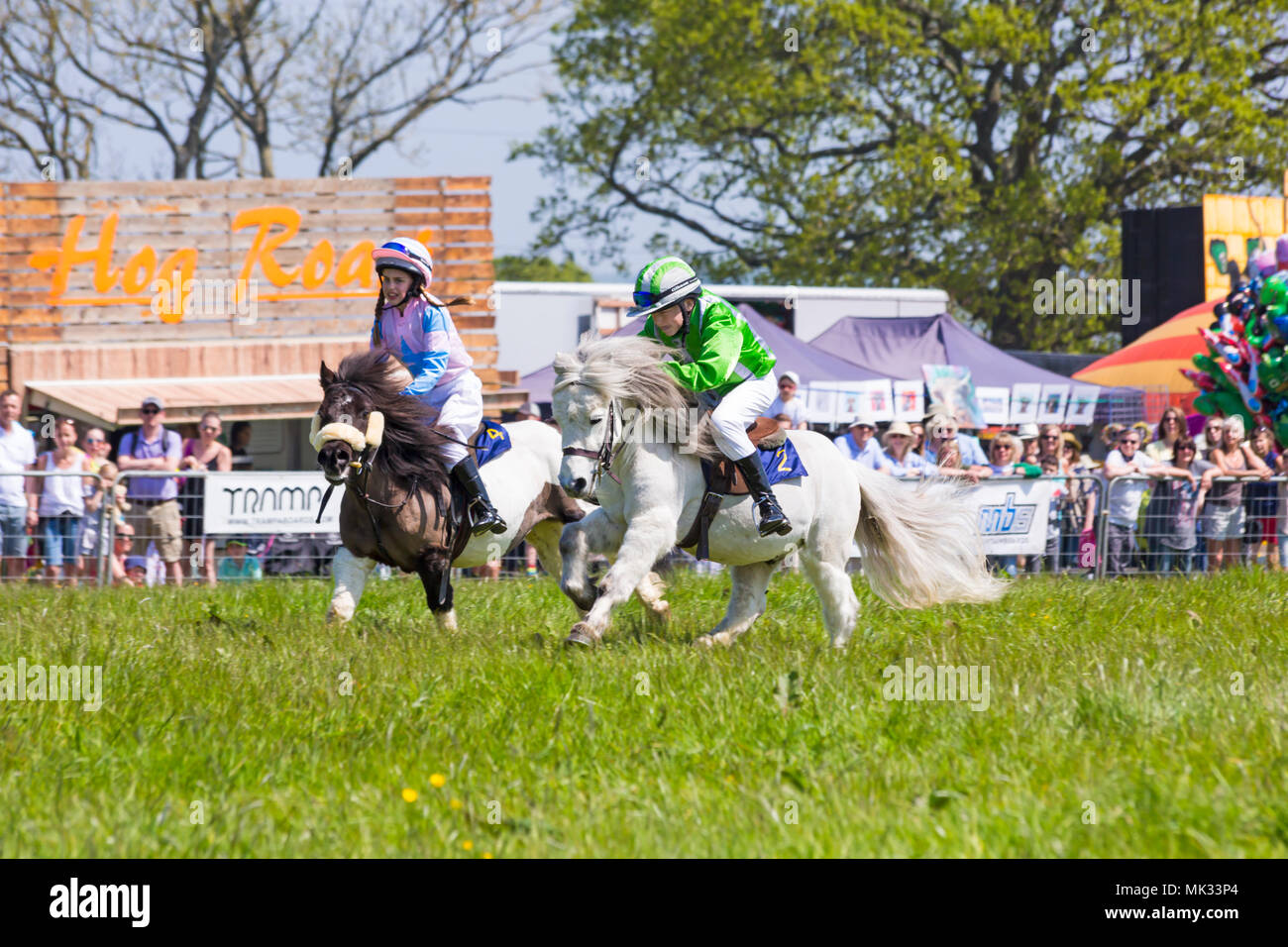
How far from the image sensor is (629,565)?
669 cm

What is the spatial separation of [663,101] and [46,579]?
2365 cm

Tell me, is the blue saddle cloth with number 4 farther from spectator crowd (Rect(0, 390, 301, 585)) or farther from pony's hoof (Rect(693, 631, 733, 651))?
spectator crowd (Rect(0, 390, 301, 585))

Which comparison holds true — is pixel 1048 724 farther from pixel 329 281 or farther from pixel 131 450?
pixel 329 281

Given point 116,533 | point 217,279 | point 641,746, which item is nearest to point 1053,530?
point 116,533

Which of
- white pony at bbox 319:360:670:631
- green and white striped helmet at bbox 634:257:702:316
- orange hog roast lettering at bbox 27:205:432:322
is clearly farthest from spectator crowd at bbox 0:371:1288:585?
green and white striped helmet at bbox 634:257:702:316

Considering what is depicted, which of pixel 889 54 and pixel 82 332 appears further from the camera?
pixel 889 54

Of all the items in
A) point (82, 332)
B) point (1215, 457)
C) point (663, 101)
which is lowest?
point (1215, 457)

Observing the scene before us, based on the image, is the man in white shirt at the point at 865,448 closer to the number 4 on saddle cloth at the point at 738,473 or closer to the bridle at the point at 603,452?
the number 4 on saddle cloth at the point at 738,473

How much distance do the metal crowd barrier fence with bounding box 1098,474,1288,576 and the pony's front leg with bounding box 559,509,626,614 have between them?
23.9 ft

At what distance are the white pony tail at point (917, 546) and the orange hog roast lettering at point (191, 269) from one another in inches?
460

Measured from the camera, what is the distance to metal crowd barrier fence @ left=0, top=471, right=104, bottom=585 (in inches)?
451

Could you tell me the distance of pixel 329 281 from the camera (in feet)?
59.9

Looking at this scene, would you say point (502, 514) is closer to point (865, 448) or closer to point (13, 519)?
point (13, 519)
